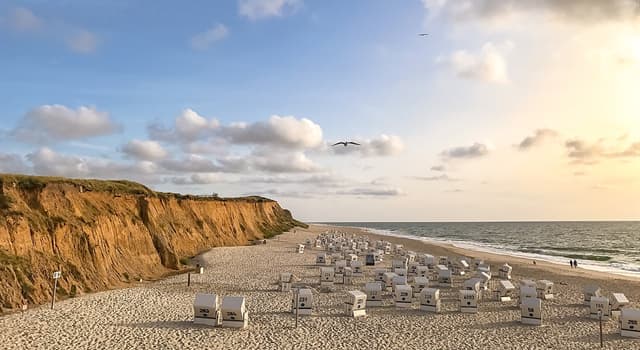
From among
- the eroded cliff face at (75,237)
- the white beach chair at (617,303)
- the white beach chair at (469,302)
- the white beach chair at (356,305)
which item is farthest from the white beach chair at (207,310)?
the white beach chair at (617,303)

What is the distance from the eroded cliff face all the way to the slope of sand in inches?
61.2

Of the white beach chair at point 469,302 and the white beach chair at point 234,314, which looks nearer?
the white beach chair at point 234,314

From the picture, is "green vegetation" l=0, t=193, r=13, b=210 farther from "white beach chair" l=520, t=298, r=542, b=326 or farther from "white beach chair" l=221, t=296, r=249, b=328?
"white beach chair" l=520, t=298, r=542, b=326

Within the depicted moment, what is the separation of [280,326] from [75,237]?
1310cm

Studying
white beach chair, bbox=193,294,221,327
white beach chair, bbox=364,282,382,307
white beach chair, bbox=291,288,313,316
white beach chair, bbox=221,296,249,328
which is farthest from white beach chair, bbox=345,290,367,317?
white beach chair, bbox=193,294,221,327

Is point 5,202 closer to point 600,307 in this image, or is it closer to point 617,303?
point 600,307

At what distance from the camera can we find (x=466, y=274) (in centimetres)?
3266

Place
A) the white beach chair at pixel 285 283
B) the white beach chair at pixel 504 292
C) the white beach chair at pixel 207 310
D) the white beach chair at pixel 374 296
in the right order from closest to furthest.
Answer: the white beach chair at pixel 207 310, the white beach chair at pixel 374 296, the white beach chair at pixel 504 292, the white beach chair at pixel 285 283

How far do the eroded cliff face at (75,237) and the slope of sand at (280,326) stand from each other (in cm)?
155

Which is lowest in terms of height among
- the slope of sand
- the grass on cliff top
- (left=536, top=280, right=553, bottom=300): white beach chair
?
the slope of sand

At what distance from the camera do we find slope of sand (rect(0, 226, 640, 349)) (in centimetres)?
1505

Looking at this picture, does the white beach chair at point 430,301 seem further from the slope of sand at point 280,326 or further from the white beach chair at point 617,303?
the white beach chair at point 617,303

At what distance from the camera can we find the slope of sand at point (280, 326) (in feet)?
49.4

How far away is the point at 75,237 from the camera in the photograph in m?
23.5
